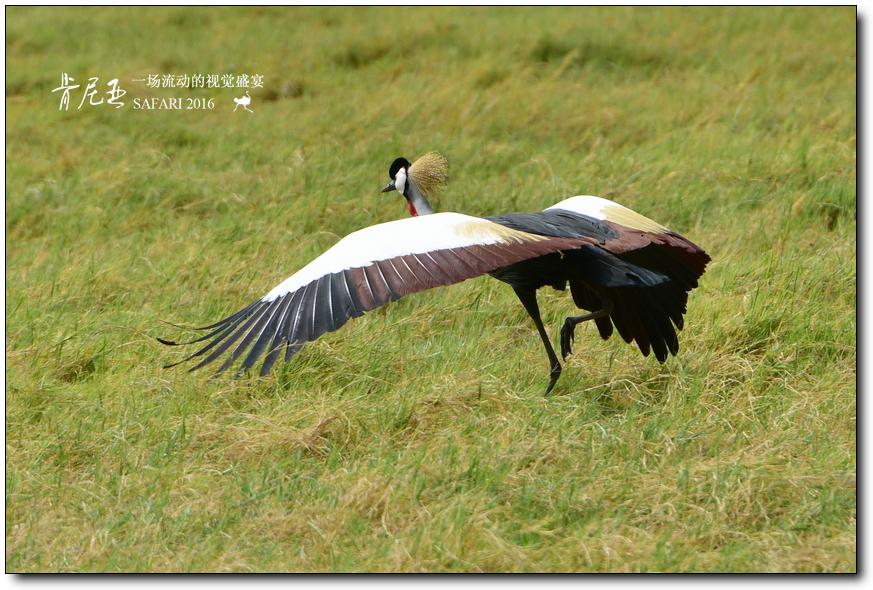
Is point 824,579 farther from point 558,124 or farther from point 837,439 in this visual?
point 558,124

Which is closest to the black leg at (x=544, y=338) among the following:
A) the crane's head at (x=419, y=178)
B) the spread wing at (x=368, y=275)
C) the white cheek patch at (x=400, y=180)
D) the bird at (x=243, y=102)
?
the spread wing at (x=368, y=275)

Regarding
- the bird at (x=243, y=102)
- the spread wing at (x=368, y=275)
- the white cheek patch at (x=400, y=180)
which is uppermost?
the bird at (x=243, y=102)

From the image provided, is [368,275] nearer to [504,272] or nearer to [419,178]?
[504,272]

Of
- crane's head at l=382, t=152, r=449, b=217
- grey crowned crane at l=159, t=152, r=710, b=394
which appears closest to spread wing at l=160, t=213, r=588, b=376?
grey crowned crane at l=159, t=152, r=710, b=394

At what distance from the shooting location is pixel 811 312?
14.0 ft

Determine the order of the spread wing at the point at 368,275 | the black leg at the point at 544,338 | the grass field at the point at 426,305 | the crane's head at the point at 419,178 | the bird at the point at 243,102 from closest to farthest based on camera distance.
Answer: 1. the grass field at the point at 426,305
2. the spread wing at the point at 368,275
3. the black leg at the point at 544,338
4. the crane's head at the point at 419,178
5. the bird at the point at 243,102

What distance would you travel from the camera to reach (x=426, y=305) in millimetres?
4617

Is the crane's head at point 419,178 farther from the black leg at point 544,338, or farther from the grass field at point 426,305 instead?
the black leg at point 544,338

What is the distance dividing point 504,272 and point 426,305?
86 cm

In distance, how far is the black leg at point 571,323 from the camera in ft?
12.6

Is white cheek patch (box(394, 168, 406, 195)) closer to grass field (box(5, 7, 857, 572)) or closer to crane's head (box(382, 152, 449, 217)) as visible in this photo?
crane's head (box(382, 152, 449, 217))

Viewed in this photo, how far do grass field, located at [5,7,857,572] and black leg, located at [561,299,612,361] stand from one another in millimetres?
153

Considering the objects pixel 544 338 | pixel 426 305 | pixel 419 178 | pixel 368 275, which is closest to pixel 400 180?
pixel 419 178

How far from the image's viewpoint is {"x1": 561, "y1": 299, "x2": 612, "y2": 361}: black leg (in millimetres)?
3846
